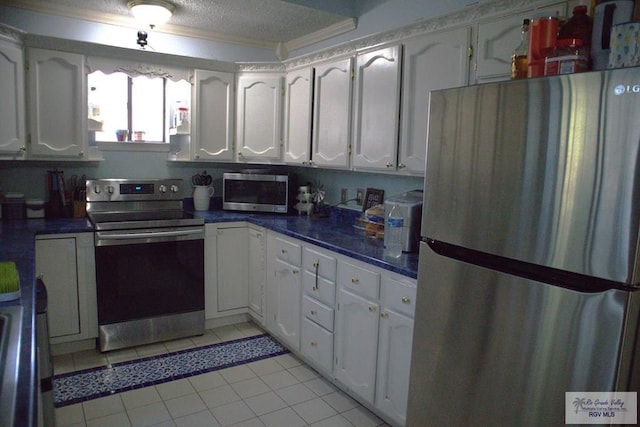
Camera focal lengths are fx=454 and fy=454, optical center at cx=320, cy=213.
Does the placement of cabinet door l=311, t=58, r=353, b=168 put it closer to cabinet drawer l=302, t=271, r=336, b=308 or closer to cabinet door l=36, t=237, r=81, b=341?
cabinet drawer l=302, t=271, r=336, b=308

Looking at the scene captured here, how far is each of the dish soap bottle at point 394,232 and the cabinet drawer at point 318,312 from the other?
20.5 inches

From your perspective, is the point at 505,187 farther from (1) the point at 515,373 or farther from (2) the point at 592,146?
(1) the point at 515,373

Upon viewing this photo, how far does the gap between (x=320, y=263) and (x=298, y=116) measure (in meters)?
1.27

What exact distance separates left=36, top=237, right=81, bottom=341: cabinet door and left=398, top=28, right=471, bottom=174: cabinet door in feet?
7.08

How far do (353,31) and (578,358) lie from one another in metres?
2.78

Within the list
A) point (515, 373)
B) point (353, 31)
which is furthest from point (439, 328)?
point (353, 31)

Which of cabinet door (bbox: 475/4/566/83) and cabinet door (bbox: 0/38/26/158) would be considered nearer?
cabinet door (bbox: 475/4/566/83)

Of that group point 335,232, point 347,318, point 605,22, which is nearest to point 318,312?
point 347,318

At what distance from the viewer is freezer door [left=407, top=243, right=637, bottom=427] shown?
118cm

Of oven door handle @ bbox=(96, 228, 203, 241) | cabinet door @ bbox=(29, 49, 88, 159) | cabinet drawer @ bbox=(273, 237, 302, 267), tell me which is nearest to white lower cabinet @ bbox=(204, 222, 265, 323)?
oven door handle @ bbox=(96, 228, 203, 241)

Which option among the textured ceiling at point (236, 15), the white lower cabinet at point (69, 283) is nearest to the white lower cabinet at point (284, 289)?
the white lower cabinet at point (69, 283)

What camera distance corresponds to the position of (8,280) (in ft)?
5.28

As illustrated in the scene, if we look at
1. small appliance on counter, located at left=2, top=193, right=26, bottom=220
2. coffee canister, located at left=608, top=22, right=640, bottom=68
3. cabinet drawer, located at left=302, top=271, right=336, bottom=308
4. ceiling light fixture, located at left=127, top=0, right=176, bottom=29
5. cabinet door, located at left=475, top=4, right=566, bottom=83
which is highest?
ceiling light fixture, located at left=127, top=0, right=176, bottom=29

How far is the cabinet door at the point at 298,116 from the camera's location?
10.8 ft
